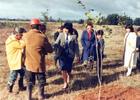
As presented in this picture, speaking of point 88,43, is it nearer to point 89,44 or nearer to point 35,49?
point 89,44

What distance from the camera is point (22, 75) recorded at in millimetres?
13352

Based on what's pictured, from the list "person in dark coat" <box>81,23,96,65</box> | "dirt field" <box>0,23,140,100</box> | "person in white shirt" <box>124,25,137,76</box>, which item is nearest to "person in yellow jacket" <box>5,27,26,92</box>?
"dirt field" <box>0,23,140,100</box>

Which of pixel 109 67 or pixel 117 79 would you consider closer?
pixel 117 79

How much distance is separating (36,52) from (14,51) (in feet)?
4.58

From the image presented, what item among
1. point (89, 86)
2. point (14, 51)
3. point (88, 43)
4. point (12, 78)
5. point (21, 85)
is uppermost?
point (14, 51)

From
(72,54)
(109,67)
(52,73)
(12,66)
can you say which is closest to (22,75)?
(12,66)

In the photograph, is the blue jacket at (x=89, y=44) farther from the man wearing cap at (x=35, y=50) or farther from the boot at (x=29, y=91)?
the boot at (x=29, y=91)

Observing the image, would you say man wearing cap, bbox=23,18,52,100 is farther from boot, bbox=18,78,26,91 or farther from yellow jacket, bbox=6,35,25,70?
boot, bbox=18,78,26,91

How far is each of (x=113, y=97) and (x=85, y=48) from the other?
13.5ft

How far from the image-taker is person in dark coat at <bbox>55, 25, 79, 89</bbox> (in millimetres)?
13211

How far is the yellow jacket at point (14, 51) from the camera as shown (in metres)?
12.9

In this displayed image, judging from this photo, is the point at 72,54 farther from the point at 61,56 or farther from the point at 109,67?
the point at 109,67

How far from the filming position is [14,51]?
13055 millimetres

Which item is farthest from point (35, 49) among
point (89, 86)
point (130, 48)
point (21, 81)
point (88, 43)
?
point (130, 48)
